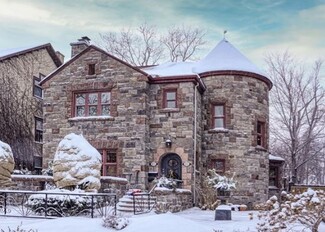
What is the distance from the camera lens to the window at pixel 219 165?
22844mm

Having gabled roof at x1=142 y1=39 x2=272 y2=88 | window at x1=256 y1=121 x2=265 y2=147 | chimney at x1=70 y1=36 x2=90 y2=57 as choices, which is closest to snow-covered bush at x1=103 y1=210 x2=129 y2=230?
gabled roof at x1=142 y1=39 x2=272 y2=88

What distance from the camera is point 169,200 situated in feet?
60.6

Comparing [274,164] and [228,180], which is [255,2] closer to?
[228,180]

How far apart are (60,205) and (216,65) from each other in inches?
456

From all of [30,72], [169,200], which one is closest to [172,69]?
[169,200]

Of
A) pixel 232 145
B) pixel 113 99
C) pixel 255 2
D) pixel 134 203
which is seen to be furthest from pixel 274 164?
pixel 255 2

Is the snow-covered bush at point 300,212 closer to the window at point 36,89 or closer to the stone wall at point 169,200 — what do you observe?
the stone wall at point 169,200

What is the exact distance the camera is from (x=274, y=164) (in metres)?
26.9

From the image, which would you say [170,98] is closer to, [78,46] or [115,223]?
[78,46]

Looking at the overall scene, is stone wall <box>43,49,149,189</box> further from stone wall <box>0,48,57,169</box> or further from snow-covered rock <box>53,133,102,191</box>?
stone wall <box>0,48,57,169</box>

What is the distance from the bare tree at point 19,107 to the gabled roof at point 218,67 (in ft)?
28.2

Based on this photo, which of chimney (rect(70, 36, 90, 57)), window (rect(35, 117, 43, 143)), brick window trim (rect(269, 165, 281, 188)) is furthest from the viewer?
window (rect(35, 117, 43, 143))

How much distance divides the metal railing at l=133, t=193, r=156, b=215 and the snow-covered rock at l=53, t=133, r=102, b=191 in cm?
182

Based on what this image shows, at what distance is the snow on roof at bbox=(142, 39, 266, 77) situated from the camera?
23172mm
